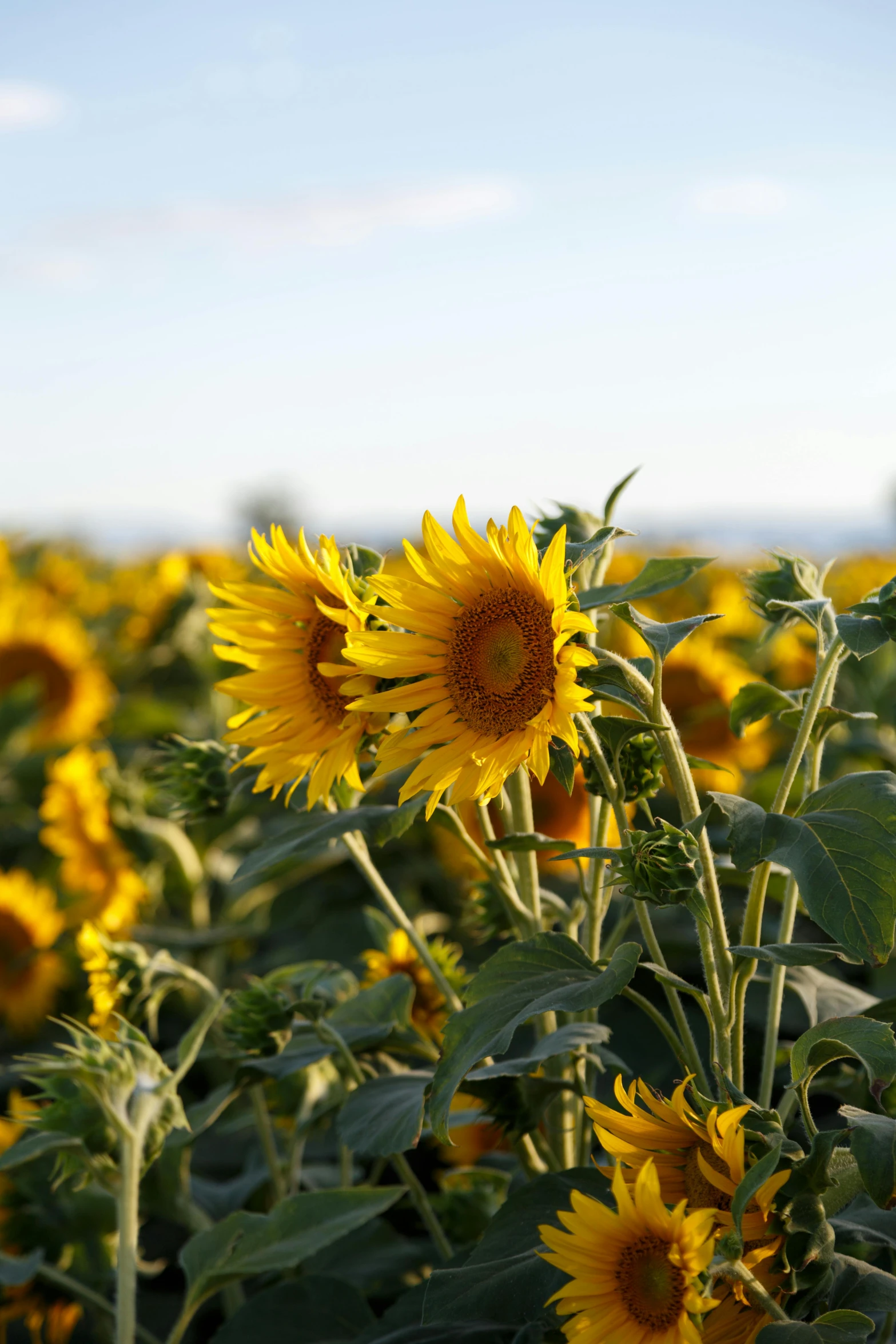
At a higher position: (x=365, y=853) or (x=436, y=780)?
(x=436, y=780)

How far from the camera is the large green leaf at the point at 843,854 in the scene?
1054 mm

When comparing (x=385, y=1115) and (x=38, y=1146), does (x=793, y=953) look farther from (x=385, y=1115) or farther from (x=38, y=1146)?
(x=38, y=1146)

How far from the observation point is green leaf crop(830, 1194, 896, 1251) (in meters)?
1.11

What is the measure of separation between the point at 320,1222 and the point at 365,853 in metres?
0.43

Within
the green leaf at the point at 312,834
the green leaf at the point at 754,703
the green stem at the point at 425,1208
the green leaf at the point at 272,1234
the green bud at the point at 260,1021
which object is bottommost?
the green stem at the point at 425,1208

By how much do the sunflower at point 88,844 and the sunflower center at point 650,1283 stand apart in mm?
2300

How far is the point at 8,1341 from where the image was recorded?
201cm

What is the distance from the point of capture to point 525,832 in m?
1.39

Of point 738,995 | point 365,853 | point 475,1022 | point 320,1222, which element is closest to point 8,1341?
point 320,1222

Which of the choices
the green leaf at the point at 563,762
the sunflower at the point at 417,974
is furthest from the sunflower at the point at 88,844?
the green leaf at the point at 563,762

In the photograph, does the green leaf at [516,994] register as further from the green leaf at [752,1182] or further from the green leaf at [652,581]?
the green leaf at [652,581]

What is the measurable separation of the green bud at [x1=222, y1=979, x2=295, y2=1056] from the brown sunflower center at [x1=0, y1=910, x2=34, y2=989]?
74.8 inches

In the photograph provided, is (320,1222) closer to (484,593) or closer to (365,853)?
(365,853)

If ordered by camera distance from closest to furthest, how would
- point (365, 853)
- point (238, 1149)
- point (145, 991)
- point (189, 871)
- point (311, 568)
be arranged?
point (311, 568), point (365, 853), point (145, 991), point (238, 1149), point (189, 871)
